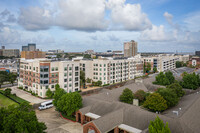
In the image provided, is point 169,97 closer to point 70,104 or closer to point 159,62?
point 70,104

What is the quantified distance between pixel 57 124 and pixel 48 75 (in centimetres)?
2369

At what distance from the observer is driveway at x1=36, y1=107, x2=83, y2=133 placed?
96.8 feet

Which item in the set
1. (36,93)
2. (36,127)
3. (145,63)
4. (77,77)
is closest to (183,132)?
(36,127)

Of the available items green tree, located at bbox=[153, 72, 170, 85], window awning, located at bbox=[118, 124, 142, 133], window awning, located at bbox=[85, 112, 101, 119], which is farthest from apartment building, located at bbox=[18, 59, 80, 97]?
green tree, located at bbox=[153, 72, 170, 85]

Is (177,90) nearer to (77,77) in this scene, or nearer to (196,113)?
(196,113)

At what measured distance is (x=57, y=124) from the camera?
3212 cm

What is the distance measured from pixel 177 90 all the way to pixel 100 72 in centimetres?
3614

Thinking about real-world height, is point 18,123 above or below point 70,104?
above

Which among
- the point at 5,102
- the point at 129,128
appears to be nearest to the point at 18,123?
the point at 129,128

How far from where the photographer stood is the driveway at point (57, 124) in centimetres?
2951

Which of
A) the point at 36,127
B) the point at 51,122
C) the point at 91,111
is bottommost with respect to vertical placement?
the point at 51,122

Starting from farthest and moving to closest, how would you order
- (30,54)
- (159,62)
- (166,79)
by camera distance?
(30,54)
(159,62)
(166,79)

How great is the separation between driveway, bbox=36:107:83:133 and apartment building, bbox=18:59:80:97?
1461 cm

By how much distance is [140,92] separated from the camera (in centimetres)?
4234
